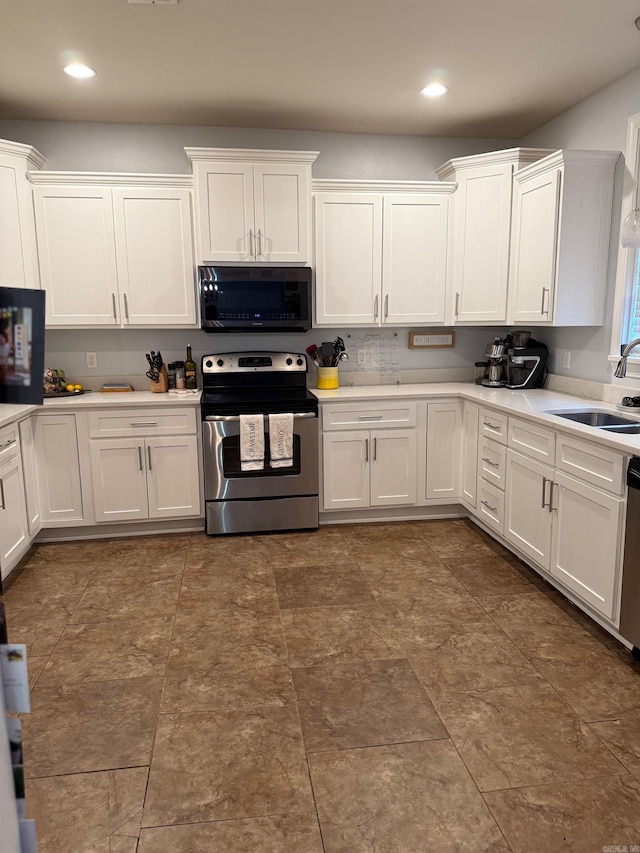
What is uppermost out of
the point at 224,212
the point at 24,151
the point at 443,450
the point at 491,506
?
the point at 24,151

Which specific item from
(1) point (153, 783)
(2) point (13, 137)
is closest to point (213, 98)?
(2) point (13, 137)

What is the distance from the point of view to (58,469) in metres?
3.70

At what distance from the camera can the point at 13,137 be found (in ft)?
12.9

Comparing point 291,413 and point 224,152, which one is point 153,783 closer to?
point 291,413

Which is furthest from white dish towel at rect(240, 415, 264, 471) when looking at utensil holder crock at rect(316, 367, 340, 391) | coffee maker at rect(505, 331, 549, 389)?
coffee maker at rect(505, 331, 549, 389)

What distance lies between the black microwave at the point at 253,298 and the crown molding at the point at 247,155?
0.66 meters

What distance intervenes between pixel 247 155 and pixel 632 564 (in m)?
3.14

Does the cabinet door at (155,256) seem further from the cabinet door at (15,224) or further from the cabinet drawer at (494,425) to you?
the cabinet drawer at (494,425)

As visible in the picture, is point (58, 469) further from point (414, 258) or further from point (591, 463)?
point (591, 463)

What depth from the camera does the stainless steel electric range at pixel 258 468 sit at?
12.3 feet

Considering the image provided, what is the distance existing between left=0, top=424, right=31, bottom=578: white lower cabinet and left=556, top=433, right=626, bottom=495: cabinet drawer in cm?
280

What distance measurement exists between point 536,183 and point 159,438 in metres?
2.79

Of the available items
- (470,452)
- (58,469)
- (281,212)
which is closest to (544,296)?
(470,452)

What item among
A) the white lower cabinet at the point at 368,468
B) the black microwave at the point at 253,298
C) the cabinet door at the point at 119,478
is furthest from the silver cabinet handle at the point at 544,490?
the cabinet door at the point at 119,478
